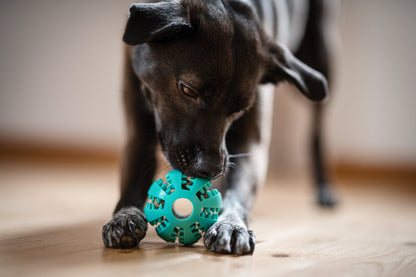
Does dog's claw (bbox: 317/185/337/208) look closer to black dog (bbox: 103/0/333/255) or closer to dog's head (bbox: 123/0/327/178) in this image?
black dog (bbox: 103/0/333/255)

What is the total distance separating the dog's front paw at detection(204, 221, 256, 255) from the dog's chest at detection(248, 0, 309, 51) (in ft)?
2.82

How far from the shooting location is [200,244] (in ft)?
5.32

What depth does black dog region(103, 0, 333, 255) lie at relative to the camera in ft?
5.16

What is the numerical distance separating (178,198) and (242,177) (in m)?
0.51

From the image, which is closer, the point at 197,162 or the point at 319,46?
the point at 197,162

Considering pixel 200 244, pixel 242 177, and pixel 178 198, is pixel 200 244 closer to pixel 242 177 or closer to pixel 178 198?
pixel 178 198

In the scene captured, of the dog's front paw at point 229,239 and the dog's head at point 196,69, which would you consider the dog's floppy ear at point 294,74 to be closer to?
the dog's head at point 196,69

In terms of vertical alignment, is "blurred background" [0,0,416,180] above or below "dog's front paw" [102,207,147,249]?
above

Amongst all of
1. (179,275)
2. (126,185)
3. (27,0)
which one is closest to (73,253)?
(179,275)

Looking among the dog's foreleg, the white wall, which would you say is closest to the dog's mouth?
the dog's foreleg

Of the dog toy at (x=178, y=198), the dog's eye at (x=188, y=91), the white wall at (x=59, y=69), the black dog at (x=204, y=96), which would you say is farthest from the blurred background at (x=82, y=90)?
the dog toy at (x=178, y=198)

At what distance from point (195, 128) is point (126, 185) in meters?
0.44

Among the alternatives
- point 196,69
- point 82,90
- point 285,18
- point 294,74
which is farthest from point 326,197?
point 82,90

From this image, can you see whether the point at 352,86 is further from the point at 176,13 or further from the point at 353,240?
the point at 176,13
